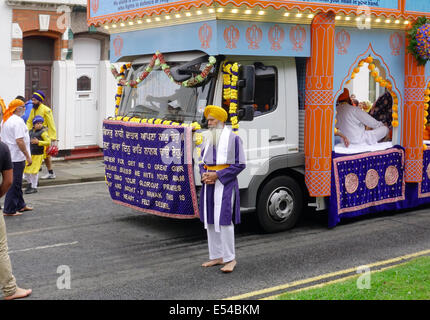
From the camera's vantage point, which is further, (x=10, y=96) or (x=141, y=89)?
(x=10, y=96)

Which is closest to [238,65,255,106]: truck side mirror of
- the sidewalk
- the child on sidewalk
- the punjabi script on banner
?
the punjabi script on banner

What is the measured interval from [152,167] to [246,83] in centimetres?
169

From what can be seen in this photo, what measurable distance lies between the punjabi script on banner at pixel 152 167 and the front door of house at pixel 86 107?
7.99 m

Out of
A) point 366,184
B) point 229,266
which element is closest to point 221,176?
point 229,266

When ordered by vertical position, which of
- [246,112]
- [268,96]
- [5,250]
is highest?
[268,96]

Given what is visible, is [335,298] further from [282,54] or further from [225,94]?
[282,54]

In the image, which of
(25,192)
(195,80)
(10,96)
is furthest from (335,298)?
(10,96)

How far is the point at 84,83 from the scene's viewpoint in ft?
59.7

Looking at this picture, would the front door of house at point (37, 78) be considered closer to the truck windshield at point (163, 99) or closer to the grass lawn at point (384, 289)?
the truck windshield at point (163, 99)

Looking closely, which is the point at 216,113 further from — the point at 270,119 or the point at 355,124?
the point at 355,124

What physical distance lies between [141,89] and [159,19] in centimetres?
105

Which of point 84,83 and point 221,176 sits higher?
point 84,83
